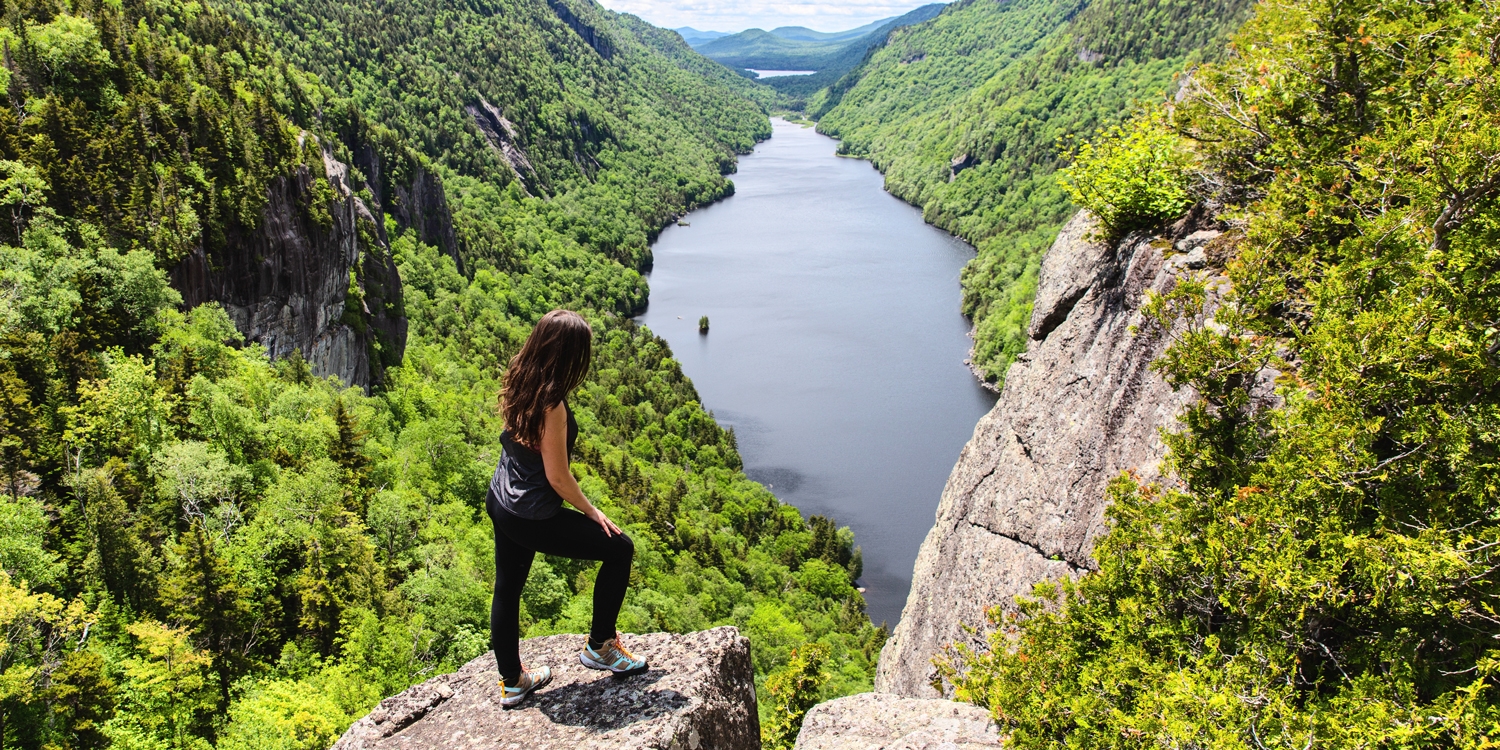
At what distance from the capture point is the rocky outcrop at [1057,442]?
10523 mm

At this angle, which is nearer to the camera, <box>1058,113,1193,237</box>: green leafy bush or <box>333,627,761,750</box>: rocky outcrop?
<box>333,627,761,750</box>: rocky outcrop

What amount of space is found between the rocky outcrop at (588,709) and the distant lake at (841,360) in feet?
172

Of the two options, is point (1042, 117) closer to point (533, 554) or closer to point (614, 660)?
point (614, 660)

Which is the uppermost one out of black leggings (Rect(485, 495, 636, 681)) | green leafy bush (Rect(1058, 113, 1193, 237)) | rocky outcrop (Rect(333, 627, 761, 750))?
green leafy bush (Rect(1058, 113, 1193, 237))

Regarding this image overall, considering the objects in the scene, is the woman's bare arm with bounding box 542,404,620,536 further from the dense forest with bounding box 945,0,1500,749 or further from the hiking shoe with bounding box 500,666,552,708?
the dense forest with bounding box 945,0,1500,749

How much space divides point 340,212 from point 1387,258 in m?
59.1

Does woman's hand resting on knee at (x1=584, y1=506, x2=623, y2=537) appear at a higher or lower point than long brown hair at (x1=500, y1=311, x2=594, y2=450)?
lower

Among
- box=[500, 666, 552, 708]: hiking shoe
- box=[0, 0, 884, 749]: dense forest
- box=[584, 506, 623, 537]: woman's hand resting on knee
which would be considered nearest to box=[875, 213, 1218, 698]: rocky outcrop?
box=[584, 506, 623, 537]: woman's hand resting on knee

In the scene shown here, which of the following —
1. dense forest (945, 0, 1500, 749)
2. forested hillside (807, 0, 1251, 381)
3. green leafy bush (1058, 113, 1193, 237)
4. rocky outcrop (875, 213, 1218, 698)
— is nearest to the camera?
dense forest (945, 0, 1500, 749)

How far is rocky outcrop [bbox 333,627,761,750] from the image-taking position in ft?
19.9

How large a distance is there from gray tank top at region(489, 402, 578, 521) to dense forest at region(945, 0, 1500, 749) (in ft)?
17.3

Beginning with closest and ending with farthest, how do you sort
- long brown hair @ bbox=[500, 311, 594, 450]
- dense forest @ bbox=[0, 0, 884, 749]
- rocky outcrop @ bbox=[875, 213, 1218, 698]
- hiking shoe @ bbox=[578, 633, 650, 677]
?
long brown hair @ bbox=[500, 311, 594, 450]
hiking shoe @ bbox=[578, 633, 650, 677]
rocky outcrop @ bbox=[875, 213, 1218, 698]
dense forest @ bbox=[0, 0, 884, 749]

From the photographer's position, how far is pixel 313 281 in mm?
49188

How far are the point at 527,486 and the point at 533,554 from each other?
1.85ft
